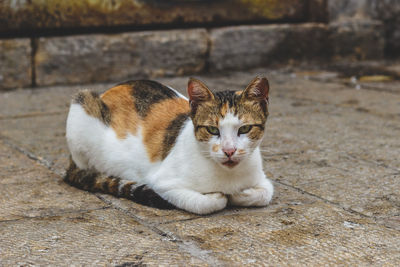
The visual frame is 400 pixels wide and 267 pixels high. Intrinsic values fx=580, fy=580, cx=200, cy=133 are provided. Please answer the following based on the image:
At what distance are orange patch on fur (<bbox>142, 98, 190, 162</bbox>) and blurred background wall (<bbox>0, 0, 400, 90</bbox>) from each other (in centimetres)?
372

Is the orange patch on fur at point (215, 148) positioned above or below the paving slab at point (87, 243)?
above

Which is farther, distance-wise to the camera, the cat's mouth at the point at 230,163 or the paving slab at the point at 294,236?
the cat's mouth at the point at 230,163

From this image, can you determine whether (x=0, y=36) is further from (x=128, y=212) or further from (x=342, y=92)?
(x=128, y=212)

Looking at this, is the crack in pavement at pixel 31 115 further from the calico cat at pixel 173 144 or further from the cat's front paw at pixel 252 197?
the cat's front paw at pixel 252 197

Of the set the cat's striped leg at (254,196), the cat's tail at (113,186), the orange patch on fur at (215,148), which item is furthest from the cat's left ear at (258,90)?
the cat's tail at (113,186)

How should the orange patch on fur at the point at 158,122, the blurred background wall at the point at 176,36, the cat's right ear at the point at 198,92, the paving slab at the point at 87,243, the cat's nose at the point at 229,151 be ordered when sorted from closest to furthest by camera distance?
the paving slab at the point at 87,243, the cat's nose at the point at 229,151, the cat's right ear at the point at 198,92, the orange patch on fur at the point at 158,122, the blurred background wall at the point at 176,36

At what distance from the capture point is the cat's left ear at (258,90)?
8.68 feet

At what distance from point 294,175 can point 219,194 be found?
2.80 ft

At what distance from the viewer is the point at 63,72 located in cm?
668

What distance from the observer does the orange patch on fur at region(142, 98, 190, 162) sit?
9.95 feet

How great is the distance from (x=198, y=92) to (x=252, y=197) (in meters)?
0.58

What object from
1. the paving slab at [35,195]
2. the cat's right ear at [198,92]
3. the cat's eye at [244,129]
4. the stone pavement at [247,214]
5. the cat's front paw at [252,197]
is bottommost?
the paving slab at [35,195]

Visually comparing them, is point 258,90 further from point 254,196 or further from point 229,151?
point 254,196

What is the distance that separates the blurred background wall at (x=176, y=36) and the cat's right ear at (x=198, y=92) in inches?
166
